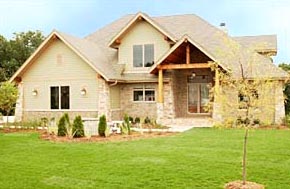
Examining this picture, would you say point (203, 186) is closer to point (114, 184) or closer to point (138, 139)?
point (114, 184)

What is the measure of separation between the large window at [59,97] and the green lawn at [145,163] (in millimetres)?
8915

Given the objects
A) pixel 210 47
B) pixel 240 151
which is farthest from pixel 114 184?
pixel 210 47

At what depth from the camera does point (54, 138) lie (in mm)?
16219

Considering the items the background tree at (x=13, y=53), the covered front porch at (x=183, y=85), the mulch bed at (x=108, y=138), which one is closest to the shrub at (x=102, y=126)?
the mulch bed at (x=108, y=138)

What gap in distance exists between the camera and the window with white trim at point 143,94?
80.3 ft

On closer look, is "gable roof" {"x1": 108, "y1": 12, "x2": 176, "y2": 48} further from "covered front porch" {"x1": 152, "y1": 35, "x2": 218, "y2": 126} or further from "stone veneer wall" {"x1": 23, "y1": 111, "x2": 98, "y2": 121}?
"stone veneer wall" {"x1": 23, "y1": 111, "x2": 98, "y2": 121}

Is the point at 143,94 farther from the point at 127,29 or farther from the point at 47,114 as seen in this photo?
the point at 47,114

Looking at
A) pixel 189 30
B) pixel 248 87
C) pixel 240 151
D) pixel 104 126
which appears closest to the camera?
pixel 248 87

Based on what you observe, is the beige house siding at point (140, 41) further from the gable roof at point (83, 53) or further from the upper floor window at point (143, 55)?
the gable roof at point (83, 53)

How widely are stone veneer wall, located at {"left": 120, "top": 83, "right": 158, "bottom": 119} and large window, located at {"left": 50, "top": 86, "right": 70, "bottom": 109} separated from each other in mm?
3420

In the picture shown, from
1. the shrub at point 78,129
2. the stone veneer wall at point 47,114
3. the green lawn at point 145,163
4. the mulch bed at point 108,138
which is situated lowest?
the green lawn at point 145,163

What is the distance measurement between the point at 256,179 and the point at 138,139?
Result: 24.4 ft

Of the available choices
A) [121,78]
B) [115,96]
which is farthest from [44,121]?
[121,78]

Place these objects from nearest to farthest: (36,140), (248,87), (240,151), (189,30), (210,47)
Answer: (248,87) → (240,151) → (36,140) → (210,47) → (189,30)
